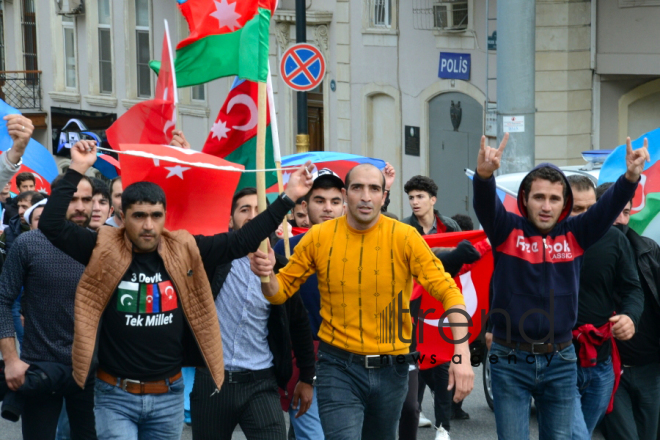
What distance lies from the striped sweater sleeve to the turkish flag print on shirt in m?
2.18

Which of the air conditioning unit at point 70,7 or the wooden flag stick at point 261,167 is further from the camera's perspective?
the air conditioning unit at point 70,7

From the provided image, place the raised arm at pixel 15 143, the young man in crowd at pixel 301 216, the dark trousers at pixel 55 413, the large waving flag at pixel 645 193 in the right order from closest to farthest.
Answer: the raised arm at pixel 15 143 → the dark trousers at pixel 55 413 → the large waving flag at pixel 645 193 → the young man in crowd at pixel 301 216

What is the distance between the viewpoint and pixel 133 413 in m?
5.25

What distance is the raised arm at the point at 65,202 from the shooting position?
5074 mm

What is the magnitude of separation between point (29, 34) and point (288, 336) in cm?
2879

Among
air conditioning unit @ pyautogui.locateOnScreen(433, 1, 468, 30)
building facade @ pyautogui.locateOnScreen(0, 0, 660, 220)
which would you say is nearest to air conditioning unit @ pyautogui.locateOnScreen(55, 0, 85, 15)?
building facade @ pyautogui.locateOnScreen(0, 0, 660, 220)

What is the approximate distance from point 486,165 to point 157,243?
1701 mm

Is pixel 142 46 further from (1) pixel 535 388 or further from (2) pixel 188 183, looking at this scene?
(1) pixel 535 388

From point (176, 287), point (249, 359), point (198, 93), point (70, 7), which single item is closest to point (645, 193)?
point (249, 359)

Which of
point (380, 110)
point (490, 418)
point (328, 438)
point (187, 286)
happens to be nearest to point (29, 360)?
point (187, 286)

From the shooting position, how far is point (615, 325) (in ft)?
19.2

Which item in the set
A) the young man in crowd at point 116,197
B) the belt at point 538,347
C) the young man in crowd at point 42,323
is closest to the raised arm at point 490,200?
the belt at point 538,347

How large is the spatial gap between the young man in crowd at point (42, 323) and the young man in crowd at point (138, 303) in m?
0.73

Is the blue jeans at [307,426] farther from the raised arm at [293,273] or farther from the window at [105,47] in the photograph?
the window at [105,47]
